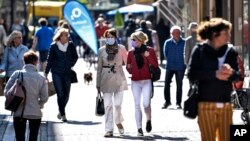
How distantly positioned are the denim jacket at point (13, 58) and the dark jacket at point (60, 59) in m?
0.52

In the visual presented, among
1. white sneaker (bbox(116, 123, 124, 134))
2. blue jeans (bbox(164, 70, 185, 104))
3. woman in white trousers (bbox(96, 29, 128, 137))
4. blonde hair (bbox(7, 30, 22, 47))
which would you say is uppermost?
blonde hair (bbox(7, 30, 22, 47))

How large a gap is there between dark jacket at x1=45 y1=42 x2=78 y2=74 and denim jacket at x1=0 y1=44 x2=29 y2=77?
0.52m

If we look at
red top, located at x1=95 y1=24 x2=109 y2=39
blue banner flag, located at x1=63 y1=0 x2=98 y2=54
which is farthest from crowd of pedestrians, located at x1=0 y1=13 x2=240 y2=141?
red top, located at x1=95 y1=24 x2=109 y2=39

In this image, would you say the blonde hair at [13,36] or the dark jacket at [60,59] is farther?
the dark jacket at [60,59]

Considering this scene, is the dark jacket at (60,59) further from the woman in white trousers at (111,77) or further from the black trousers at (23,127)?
the black trousers at (23,127)

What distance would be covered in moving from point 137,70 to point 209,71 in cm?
528

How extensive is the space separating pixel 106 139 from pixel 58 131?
1381 millimetres

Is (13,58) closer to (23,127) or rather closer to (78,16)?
(23,127)

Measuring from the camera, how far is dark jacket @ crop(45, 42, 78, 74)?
16.1 meters

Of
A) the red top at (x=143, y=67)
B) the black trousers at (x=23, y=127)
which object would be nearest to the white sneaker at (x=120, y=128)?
the red top at (x=143, y=67)

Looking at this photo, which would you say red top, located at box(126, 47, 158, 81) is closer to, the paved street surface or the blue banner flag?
the paved street surface

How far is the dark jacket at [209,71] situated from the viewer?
8898mm

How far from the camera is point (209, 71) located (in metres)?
8.88

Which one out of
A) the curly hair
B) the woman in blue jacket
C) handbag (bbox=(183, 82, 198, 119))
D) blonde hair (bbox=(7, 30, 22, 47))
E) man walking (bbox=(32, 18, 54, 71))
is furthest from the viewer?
man walking (bbox=(32, 18, 54, 71))
